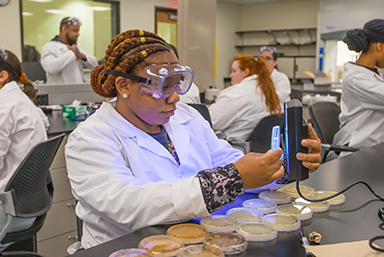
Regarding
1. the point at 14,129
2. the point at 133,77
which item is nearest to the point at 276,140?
the point at 133,77

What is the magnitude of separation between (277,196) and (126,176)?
0.44m

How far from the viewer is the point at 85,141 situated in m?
1.12

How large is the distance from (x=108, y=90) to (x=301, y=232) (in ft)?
2.42

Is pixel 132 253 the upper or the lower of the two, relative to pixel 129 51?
lower

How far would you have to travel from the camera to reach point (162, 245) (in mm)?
819

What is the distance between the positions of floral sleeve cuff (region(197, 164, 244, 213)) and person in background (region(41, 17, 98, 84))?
4.09 m

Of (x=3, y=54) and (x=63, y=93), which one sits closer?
(x=3, y=54)

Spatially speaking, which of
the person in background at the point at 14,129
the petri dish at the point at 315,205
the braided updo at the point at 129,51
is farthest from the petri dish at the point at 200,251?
the person in background at the point at 14,129

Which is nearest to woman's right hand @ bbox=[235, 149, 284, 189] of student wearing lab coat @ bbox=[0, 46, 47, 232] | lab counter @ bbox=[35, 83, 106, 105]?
student wearing lab coat @ bbox=[0, 46, 47, 232]

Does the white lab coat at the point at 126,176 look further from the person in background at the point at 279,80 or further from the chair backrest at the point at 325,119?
the person in background at the point at 279,80

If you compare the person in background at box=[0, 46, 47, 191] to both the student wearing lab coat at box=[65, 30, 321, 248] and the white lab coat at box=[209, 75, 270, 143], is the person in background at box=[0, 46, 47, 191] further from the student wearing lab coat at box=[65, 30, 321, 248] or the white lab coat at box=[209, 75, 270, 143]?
the white lab coat at box=[209, 75, 270, 143]

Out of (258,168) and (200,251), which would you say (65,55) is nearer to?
(258,168)

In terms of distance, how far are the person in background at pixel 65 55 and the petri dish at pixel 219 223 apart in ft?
13.6

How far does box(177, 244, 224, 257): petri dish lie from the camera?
2.54 ft
